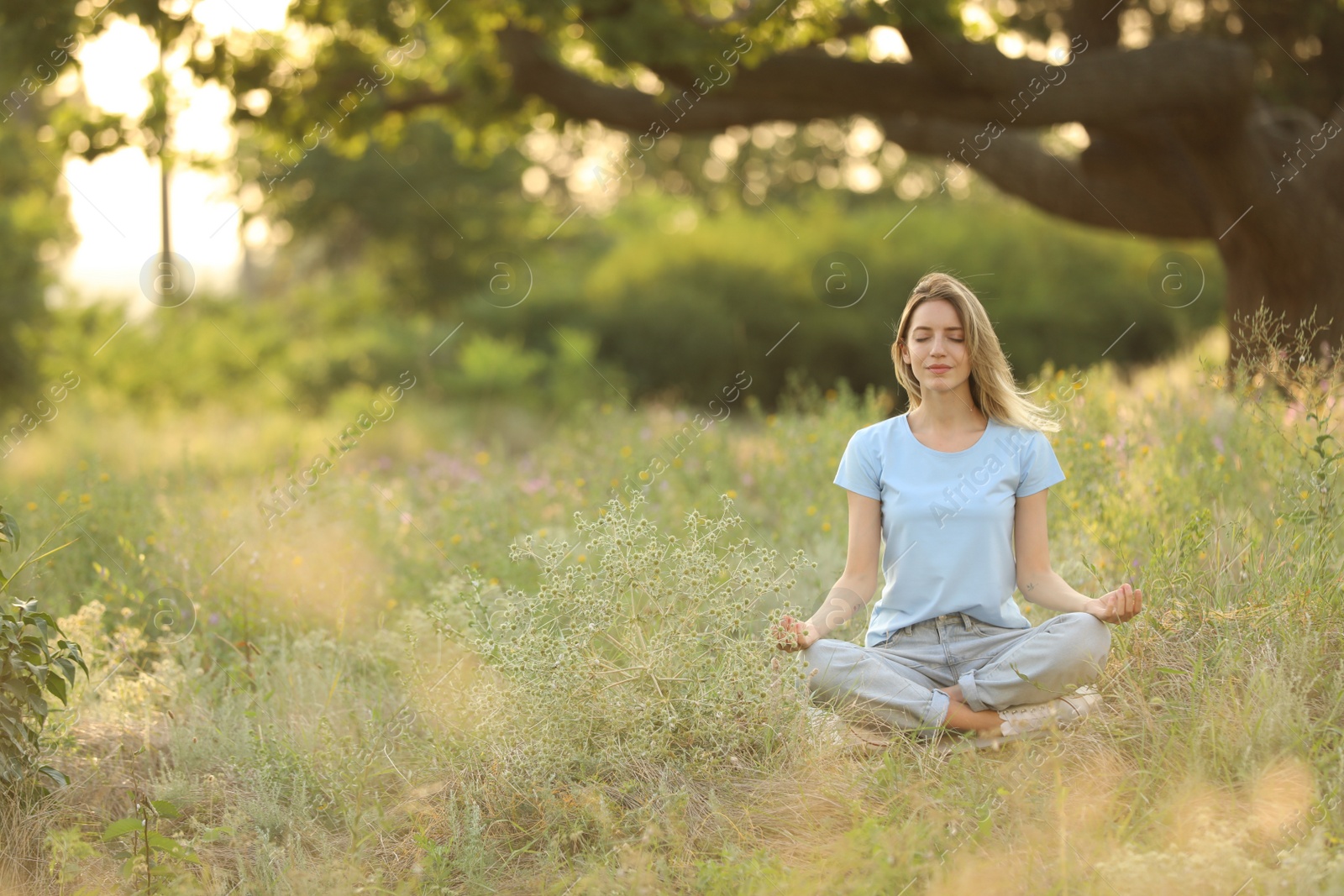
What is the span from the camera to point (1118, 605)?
3.23 m

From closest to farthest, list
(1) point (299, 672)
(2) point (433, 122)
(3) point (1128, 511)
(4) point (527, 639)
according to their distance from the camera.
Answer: (4) point (527, 639)
(1) point (299, 672)
(3) point (1128, 511)
(2) point (433, 122)

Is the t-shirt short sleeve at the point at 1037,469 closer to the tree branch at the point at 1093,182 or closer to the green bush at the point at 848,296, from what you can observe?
the tree branch at the point at 1093,182

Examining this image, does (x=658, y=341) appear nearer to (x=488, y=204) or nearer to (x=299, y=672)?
(x=488, y=204)

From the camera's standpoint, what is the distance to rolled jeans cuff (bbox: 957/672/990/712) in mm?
3441

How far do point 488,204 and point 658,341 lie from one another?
14.7ft

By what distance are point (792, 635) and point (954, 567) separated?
58 centimetres

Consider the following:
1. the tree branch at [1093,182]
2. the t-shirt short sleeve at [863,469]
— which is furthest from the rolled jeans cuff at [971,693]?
the tree branch at [1093,182]

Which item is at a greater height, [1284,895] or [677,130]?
[677,130]

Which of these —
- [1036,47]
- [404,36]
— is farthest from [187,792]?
[1036,47]

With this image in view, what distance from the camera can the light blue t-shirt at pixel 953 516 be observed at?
352cm

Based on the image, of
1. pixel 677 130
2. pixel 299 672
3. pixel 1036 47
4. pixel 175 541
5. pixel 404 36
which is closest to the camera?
pixel 299 672

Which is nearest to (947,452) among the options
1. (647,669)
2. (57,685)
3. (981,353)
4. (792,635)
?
(981,353)

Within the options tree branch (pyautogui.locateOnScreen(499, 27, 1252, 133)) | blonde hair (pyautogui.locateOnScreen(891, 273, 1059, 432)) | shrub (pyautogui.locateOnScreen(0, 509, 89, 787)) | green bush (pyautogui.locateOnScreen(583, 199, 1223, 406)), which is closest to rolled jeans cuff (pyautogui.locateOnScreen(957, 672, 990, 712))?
blonde hair (pyautogui.locateOnScreen(891, 273, 1059, 432))

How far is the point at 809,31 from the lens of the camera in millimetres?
9539
